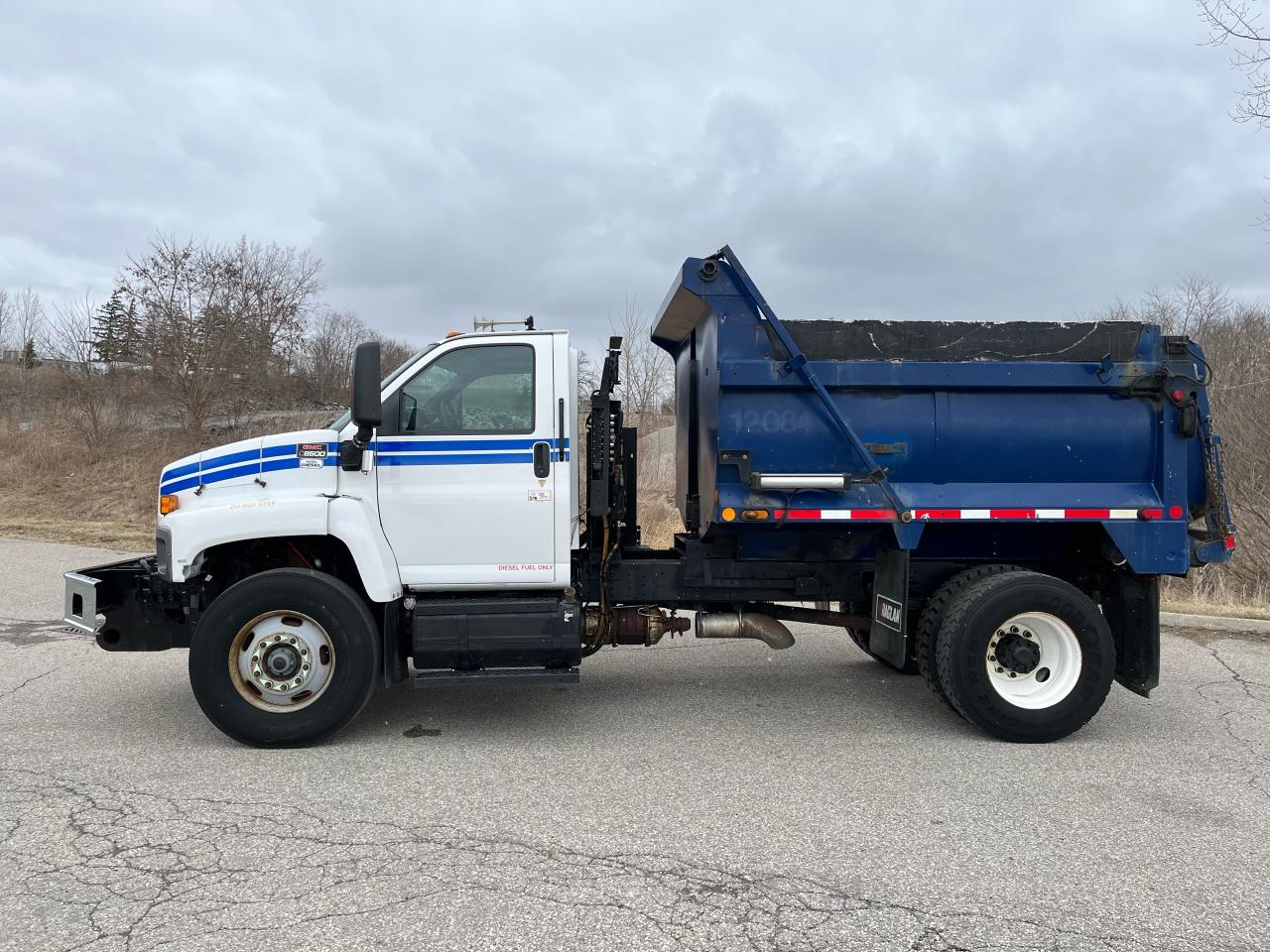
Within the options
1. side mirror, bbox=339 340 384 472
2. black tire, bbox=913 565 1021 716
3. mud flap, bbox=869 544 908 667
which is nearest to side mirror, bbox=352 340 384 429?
side mirror, bbox=339 340 384 472

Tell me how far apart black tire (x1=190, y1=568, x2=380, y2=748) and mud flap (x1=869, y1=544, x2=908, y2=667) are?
3056 millimetres

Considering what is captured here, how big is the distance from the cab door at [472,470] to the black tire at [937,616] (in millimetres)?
2297

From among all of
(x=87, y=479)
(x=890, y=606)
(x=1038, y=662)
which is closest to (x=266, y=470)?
(x=890, y=606)

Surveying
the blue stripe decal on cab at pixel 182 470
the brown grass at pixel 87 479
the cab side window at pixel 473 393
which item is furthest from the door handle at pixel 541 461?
the brown grass at pixel 87 479

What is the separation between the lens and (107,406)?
76.7 feet

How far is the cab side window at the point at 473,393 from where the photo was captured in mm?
5258

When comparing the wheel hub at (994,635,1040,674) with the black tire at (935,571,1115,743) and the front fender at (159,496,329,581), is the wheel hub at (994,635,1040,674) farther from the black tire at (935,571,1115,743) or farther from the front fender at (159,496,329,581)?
the front fender at (159,496,329,581)

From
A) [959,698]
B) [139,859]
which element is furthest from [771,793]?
[139,859]

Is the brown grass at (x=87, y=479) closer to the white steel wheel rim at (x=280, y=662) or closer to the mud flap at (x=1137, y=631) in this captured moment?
the white steel wheel rim at (x=280, y=662)

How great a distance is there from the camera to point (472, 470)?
5.24 metres

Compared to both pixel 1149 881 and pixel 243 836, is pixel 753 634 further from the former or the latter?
pixel 243 836

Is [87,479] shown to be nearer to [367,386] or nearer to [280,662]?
[280,662]

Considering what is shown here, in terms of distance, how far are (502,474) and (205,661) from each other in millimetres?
1919

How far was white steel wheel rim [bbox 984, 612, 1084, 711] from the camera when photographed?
5.22 meters
